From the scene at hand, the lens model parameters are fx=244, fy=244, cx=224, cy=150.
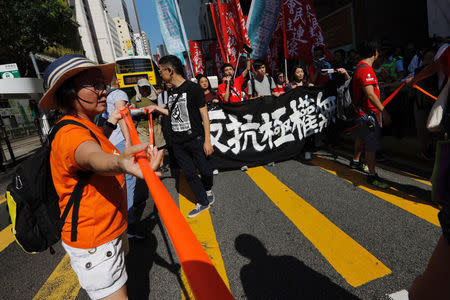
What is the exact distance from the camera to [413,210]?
9.60 ft

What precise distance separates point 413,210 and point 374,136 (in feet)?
3.77

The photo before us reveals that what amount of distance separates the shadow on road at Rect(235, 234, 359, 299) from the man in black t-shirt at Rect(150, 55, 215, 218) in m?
1.38

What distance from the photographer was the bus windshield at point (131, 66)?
61.1 feet

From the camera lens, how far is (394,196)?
330 centimetres

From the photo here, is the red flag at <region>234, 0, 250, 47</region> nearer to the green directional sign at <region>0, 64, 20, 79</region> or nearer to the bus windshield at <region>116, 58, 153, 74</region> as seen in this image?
the green directional sign at <region>0, 64, 20, 79</region>

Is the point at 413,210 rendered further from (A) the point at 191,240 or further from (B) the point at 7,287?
(B) the point at 7,287

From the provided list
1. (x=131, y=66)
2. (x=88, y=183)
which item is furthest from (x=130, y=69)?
(x=88, y=183)

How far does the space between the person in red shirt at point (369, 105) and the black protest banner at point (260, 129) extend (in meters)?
1.64

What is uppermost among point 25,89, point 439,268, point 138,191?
point 25,89

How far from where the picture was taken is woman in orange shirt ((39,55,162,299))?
3.99ft

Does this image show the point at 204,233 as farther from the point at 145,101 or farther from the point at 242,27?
the point at 242,27

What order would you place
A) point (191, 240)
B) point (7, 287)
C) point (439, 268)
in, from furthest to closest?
point (7, 287), point (439, 268), point (191, 240)

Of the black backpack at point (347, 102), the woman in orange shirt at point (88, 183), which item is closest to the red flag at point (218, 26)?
the black backpack at point (347, 102)

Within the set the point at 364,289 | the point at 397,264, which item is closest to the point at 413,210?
the point at 397,264
